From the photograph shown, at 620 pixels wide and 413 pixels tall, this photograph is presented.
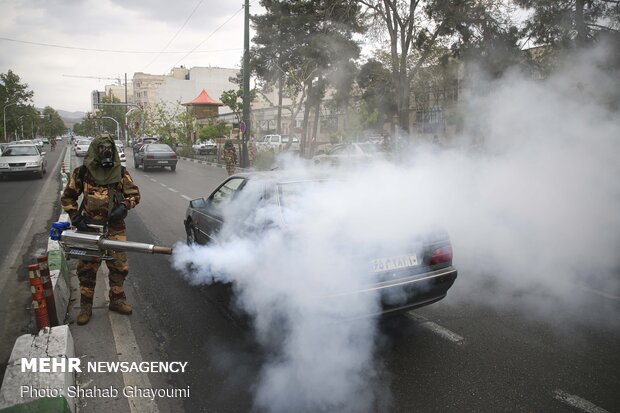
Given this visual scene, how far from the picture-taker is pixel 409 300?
3127mm

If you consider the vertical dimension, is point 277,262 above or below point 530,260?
above

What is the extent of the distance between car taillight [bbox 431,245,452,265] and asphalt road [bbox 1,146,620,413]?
64cm

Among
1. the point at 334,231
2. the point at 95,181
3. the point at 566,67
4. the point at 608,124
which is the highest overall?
the point at 566,67

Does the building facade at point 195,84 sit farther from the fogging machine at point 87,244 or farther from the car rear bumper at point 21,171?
the fogging machine at point 87,244

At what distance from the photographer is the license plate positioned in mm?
2984

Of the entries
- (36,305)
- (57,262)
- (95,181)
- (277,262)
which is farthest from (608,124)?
(57,262)

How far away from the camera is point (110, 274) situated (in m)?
3.79

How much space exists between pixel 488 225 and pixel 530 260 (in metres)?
0.86

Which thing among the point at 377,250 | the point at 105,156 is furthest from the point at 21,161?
the point at 377,250

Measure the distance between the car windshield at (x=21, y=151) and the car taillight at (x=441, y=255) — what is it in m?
18.6

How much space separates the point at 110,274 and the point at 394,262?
8.73 feet

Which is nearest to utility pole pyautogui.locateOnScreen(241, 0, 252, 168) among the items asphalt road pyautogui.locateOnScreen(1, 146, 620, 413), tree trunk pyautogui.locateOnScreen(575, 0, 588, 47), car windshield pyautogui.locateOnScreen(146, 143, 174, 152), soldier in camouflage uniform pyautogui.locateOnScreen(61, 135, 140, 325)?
car windshield pyautogui.locateOnScreen(146, 143, 174, 152)

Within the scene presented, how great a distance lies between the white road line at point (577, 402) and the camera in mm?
2414

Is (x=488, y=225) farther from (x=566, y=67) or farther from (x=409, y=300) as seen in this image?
(x=409, y=300)
